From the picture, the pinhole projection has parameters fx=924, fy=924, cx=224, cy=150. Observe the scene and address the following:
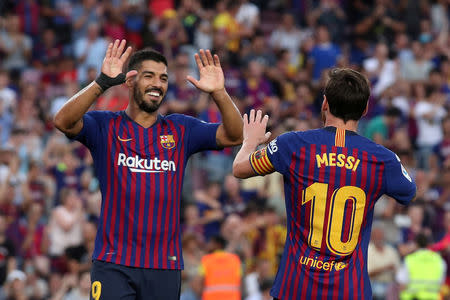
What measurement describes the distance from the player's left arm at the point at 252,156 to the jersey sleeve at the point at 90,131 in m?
1.21

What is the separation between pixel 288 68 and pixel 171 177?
1191cm

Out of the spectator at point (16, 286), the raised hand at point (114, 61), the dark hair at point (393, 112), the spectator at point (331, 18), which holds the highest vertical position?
the spectator at point (331, 18)

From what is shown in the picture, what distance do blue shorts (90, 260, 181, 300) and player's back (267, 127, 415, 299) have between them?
1.04 meters

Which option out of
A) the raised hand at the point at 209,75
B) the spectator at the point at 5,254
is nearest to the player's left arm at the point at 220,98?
the raised hand at the point at 209,75

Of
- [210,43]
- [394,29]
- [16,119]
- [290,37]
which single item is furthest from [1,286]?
[394,29]

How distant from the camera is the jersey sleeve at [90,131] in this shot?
685 centimetres

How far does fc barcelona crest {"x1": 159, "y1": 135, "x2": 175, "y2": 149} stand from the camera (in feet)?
22.8

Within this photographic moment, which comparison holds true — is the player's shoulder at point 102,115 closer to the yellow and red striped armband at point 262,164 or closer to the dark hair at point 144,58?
the dark hair at point 144,58

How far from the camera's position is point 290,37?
19.1m

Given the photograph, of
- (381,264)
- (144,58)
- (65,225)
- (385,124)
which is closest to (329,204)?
(144,58)

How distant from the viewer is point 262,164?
6031 mm

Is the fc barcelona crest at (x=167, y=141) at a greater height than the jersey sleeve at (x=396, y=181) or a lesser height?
greater

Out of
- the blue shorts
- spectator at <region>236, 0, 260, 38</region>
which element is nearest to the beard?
the blue shorts

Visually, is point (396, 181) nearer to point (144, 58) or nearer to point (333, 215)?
point (333, 215)
